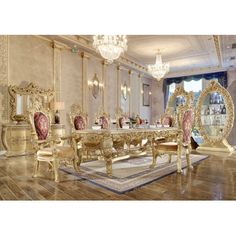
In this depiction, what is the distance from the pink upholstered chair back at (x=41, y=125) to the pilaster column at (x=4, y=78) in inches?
99.8

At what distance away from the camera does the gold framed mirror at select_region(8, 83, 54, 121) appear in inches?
214

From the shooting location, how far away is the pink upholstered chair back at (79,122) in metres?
4.32

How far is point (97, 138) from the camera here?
10.5 ft

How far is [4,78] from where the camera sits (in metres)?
5.32

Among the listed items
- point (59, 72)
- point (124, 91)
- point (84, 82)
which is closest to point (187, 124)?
point (59, 72)

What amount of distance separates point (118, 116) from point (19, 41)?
341 centimetres

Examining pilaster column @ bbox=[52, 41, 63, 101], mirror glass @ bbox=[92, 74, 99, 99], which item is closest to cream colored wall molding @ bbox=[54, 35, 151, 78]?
pilaster column @ bbox=[52, 41, 63, 101]

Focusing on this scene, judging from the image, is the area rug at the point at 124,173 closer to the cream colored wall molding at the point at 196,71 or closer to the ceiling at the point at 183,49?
the ceiling at the point at 183,49

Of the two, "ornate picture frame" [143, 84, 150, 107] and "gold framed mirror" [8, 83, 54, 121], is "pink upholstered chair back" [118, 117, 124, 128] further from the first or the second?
"ornate picture frame" [143, 84, 150, 107]

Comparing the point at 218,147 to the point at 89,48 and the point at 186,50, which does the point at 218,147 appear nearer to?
the point at 186,50

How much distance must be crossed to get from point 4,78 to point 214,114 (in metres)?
6.16
